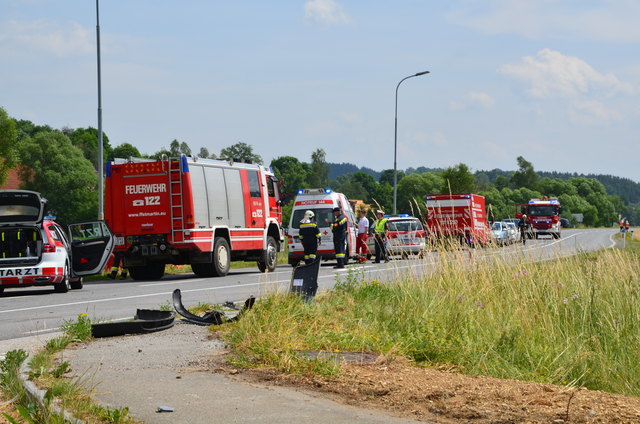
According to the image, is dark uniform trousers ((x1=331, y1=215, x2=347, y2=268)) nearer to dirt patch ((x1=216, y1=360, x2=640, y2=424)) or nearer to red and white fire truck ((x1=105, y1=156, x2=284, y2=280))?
red and white fire truck ((x1=105, y1=156, x2=284, y2=280))

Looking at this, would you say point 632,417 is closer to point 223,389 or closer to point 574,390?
point 574,390

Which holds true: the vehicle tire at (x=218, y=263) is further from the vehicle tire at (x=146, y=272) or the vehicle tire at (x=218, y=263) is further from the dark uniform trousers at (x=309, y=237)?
the dark uniform trousers at (x=309, y=237)

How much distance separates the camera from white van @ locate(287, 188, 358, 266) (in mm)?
27641

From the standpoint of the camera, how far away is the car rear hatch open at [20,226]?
1725 centimetres

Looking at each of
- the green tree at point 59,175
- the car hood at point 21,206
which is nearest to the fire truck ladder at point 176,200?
the car hood at point 21,206

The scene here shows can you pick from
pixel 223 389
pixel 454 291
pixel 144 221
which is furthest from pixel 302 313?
pixel 144 221

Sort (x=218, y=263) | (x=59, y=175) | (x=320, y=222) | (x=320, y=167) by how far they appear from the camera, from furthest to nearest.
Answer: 1. (x=320, y=167)
2. (x=59, y=175)
3. (x=320, y=222)
4. (x=218, y=263)

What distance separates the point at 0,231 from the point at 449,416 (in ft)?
45.1

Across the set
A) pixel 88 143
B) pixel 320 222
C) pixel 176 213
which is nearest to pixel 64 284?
pixel 176 213

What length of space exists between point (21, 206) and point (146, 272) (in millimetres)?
6317

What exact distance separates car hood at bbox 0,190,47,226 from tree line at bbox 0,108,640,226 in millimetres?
4622

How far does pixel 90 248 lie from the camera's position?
18.9 meters

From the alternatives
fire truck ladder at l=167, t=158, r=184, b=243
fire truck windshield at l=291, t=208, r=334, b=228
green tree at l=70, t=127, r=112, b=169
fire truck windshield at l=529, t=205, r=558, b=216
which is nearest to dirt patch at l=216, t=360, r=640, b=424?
fire truck ladder at l=167, t=158, r=184, b=243

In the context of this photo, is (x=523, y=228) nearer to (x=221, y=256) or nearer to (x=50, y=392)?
(x=221, y=256)
